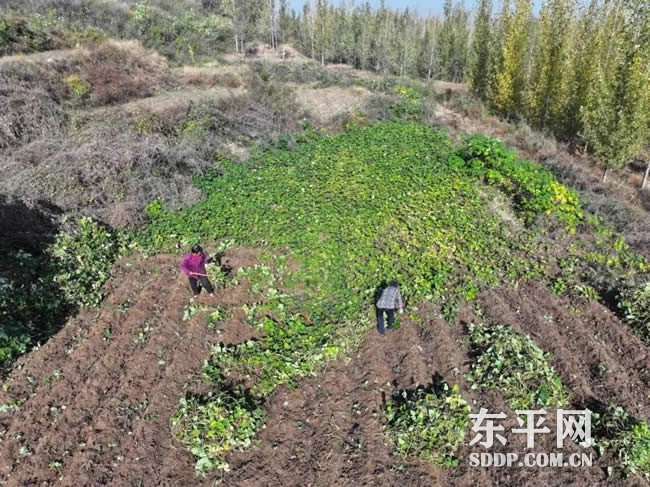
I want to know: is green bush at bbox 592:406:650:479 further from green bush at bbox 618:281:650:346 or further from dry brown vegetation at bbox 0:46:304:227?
dry brown vegetation at bbox 0:46:304:227

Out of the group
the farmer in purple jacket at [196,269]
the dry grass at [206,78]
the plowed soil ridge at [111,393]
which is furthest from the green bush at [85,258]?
the dry grass at [206,78]

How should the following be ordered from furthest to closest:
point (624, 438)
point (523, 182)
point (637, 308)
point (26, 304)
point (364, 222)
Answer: point (523, 182), point (364, 222), point (637, 308), point (26, 304), point (624, 438)

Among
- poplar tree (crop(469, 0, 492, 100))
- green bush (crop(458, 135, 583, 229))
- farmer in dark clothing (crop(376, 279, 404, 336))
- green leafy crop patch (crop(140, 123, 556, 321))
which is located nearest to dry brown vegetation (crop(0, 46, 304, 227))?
green leafy crop patch (crop(140, 123, 556, 321))

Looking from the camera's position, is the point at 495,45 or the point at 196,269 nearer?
the point at 196,269

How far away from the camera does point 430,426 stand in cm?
556

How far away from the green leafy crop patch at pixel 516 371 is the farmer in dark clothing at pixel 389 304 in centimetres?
144

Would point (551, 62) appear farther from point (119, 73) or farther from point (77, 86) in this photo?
point (77, 86)

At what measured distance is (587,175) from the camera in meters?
13.6

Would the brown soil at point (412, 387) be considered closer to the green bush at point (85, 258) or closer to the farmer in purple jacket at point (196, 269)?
A: the farmer in purple jacket at point (196, 269)

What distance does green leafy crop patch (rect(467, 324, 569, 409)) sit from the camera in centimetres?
616

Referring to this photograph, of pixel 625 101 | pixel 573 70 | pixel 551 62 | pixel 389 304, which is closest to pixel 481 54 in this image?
pixel 551 62

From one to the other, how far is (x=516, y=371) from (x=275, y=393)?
12.1 ft

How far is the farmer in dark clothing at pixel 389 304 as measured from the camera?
7.18 metres

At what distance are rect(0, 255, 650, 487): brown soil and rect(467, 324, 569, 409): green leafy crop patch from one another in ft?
0.62
